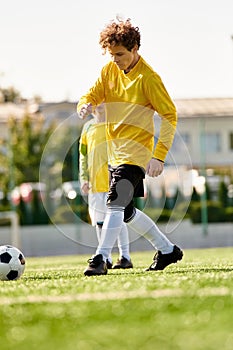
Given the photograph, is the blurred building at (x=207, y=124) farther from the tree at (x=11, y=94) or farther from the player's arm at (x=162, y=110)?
the player's arm at (x=162, y=110)

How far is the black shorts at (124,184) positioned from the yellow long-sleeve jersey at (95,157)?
1835 millimetres

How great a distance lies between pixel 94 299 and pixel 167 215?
74.2 feet

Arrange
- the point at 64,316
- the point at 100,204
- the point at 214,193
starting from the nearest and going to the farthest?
the point at 64,316
the point at 100,204
the point at 214,193

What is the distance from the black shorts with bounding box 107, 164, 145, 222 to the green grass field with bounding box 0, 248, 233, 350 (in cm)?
117

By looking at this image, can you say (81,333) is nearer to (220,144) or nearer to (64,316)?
(64,316)

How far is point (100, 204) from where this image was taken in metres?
8.89

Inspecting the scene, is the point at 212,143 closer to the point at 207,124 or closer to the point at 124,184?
the point at 207,124

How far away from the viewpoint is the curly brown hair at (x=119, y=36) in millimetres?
6836

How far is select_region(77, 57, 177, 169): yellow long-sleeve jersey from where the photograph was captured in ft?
22.6

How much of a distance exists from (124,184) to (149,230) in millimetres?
587

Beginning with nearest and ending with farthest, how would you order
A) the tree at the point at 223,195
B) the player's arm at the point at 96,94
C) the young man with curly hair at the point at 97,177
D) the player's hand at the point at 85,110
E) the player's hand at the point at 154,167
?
the player's hand at the point at 154,167 → the player's hand at the point at 85,110 → the player's arm at the point at 96,94 → the young man with curly hair at the point at 97,177 → the tree at the point at 223,195

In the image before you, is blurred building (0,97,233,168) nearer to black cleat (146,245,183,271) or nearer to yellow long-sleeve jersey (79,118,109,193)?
yellow long-sleeve jersey (79,118,109,193)

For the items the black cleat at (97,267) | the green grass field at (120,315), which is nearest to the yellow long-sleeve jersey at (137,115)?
the black cleat at (97,267)

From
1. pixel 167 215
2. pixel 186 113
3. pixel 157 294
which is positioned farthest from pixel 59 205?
pixel 157 294
